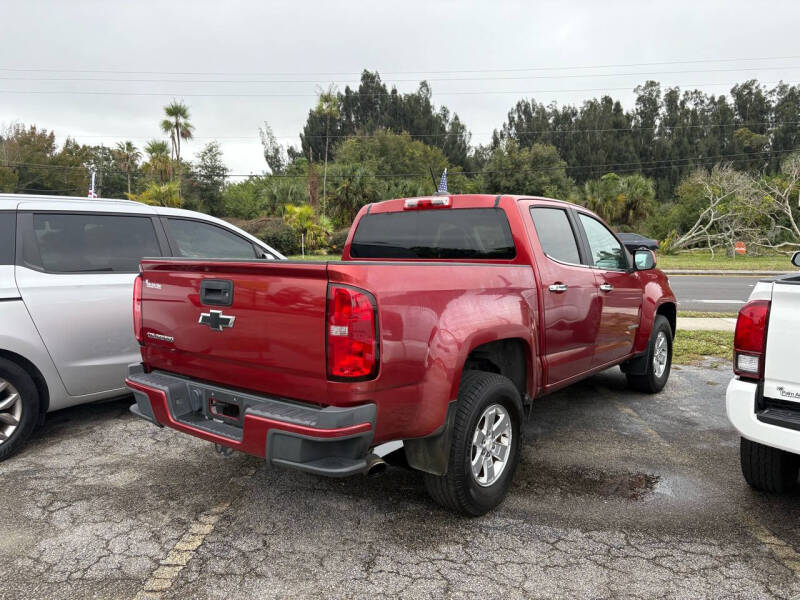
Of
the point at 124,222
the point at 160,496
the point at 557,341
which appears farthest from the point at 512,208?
the point at 124,222

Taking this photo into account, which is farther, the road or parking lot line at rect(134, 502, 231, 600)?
the road

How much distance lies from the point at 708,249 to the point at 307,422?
3836 centimetres

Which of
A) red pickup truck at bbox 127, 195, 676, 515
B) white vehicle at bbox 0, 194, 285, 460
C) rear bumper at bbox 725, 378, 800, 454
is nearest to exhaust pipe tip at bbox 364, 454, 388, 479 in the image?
red pickup truck at bbox 127, 195, 676, 515

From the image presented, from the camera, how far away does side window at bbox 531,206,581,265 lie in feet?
13.4

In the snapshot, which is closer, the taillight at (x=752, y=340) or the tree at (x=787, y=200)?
the taillight at (x=752, y=340)

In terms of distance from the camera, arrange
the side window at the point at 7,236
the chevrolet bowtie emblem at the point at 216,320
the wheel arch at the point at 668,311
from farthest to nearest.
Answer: the wheel arch at the point at 668,311
the side window at the point at 7,236
the chevrolet bowtie emblem at the point at 216,320

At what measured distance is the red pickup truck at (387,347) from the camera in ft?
8.29

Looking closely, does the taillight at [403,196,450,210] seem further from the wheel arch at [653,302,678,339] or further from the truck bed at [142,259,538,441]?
the wheel arch at [653,302,678,339]

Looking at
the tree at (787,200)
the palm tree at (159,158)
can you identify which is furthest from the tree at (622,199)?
the palm tree at (159,158)

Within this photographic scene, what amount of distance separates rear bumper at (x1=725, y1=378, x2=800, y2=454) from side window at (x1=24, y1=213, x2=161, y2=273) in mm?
4314

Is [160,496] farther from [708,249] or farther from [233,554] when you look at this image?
[708,249]

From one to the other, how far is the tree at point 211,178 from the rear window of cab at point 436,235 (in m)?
53.4

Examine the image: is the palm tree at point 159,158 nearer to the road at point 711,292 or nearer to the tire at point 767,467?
the road at point 711,292

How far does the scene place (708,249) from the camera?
3544 cm
